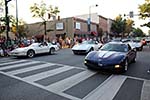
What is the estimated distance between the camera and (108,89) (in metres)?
6.73

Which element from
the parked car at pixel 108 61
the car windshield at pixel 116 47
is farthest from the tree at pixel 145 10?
the parked car at pixel 108 61

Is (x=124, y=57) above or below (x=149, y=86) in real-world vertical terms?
above

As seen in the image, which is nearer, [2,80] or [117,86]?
[117,86]

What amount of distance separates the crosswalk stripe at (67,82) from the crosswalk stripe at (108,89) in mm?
933

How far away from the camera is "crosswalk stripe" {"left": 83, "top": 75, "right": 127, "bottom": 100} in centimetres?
587

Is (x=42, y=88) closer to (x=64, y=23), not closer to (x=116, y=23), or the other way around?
(x=64, y=23)

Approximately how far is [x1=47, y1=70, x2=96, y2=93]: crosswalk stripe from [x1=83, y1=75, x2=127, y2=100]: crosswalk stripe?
3.06 ft

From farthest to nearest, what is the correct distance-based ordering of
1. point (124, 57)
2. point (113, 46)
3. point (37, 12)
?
point (37, 12) → point (113, 46) → point (124, 57)

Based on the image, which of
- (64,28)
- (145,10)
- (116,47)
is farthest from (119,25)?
(116,47)

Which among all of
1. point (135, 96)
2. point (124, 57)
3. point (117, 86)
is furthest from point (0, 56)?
point (135, 96)

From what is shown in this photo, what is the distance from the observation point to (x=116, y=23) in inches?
3019

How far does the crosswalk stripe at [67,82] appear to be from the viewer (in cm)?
674

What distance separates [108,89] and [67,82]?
156 cm

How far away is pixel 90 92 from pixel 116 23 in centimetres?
7261
